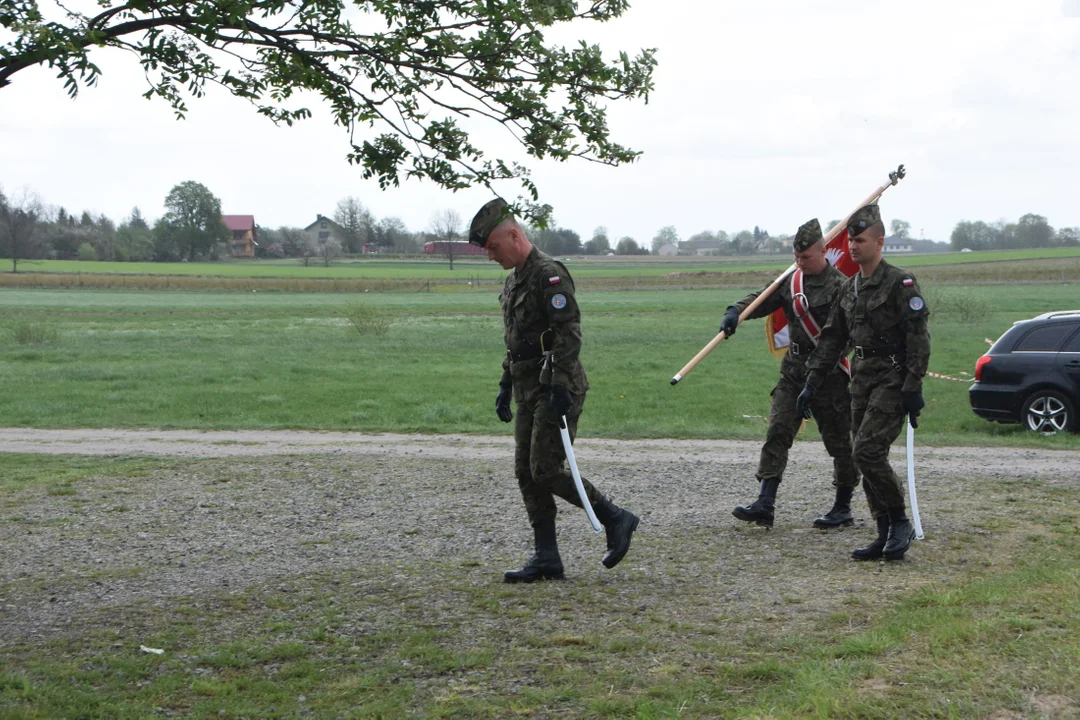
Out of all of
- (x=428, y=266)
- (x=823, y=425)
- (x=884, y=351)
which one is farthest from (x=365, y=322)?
(x=428, y=266)

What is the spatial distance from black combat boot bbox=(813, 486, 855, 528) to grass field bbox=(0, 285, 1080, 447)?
5.70 metres

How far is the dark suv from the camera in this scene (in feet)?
46.2

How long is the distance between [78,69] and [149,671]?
107 inches

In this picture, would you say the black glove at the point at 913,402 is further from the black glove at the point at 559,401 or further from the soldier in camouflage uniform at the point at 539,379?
the black glove at the point at 559,401

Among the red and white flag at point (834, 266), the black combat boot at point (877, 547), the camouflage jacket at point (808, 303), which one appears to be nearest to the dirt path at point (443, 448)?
the red and white flag at point (834, 266)

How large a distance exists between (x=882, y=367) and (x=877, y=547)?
1.19 m

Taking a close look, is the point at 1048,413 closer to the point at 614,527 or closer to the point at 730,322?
the point at 730,322

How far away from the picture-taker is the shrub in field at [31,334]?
30047 mm

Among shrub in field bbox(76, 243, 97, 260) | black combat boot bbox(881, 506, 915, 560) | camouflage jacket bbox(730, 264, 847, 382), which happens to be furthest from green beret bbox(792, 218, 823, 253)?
shrub in field bbox(76, 243, 97, 260)

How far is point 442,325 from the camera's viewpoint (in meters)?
40.8

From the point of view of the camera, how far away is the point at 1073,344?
14172 millimetres

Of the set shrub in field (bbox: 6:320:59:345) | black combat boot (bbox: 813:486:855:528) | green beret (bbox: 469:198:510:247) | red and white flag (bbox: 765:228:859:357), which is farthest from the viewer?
shrub in field (bbox: 6:320:59:345)

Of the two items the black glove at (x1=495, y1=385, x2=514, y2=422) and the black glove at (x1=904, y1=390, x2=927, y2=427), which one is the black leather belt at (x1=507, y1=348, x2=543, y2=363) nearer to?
the black glove at (x1=495, y1=385, x2=514, y2=422)

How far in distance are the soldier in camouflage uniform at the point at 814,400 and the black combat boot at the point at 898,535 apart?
0.97 metres
